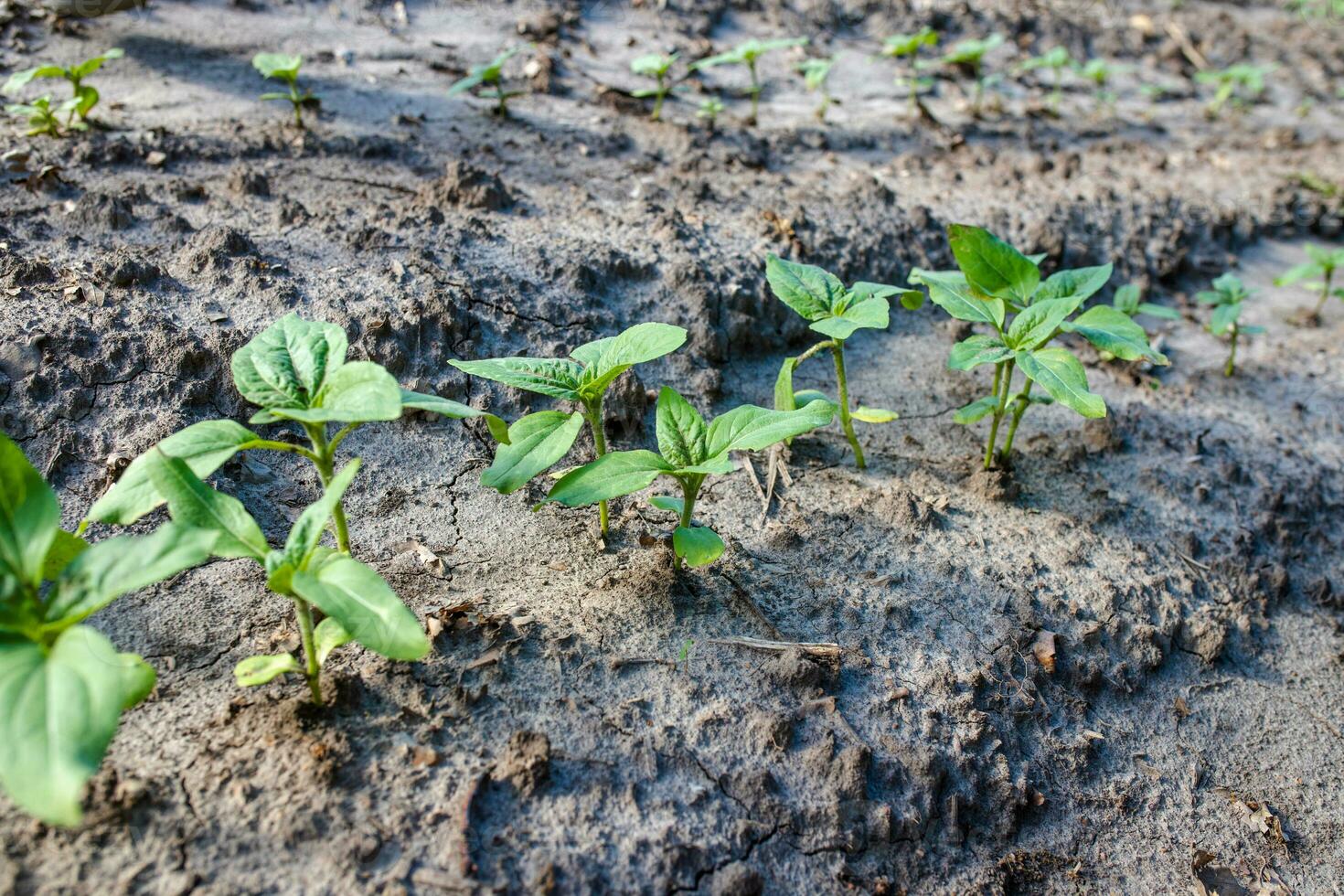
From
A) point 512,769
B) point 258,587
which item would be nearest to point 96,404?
point 258,587

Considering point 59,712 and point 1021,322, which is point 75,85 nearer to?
point 59,712

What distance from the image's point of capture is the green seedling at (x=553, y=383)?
6.60ft

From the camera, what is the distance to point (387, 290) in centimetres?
287

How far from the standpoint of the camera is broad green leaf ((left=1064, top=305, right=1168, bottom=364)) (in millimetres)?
2463

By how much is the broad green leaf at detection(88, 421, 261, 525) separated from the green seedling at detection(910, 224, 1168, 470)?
1.67m

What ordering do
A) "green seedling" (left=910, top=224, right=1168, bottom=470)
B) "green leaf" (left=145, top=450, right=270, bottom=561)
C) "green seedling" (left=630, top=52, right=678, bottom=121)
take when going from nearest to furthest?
"green leaf" (left=145, top=450, right=270, bottom=561) → "green seedling" (left=910, top=224, right=1168, bottom=470) → "green seedling" (left=630, top=52, right=678, bottom=121)

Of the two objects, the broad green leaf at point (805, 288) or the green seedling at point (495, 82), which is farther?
the green seedling at point (495, 82)

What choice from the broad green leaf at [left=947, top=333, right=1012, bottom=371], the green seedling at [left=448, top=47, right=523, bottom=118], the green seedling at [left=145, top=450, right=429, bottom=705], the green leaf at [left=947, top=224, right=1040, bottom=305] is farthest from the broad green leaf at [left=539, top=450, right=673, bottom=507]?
the green seedling at [left=448, top=47, right=523, bottom=118]

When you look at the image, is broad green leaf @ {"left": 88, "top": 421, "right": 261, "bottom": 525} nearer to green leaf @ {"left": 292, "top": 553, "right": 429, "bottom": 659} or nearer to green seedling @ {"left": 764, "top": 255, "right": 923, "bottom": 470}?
green leaf @ {"left": 292, "top": 553, "right": 429, "bottom": 659}

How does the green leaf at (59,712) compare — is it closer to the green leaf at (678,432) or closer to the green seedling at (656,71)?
the green leaf at (678,432)

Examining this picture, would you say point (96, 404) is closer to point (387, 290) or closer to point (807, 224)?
point (387, 290)

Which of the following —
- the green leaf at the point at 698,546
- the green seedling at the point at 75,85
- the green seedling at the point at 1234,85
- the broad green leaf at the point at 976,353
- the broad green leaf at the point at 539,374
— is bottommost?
the green leaf at the point at 698,546

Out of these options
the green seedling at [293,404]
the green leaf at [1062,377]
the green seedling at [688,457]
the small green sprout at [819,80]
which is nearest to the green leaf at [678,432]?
the green seedling at [688,457]

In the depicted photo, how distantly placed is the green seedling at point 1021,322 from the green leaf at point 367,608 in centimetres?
150
